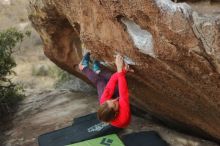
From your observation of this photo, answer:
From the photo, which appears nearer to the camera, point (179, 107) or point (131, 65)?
point (131, 65)

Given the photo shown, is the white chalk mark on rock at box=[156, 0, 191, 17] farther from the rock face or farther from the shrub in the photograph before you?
the shrub

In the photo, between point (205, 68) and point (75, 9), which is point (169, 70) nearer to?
point (205, 68)

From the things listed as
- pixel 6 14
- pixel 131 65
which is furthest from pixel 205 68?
pixel 6 14

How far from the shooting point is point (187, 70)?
5.57 meters

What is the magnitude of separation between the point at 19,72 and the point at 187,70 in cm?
1790

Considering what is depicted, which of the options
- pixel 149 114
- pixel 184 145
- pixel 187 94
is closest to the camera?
pixel 187 94

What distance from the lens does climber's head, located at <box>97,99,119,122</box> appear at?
6403mm

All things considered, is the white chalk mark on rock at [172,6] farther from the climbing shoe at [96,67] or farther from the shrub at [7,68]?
the shrub at [7,68]

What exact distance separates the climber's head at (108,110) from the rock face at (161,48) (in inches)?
22.2

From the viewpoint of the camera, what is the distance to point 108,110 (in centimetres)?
640

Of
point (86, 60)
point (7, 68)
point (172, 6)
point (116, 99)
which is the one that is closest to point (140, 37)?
point (172, 6)

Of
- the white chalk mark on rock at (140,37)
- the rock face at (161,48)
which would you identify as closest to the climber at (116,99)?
the rock face at (161,48)

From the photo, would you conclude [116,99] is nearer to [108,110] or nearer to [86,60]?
[108,110]

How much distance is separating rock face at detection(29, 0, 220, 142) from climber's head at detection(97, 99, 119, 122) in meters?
0.56
